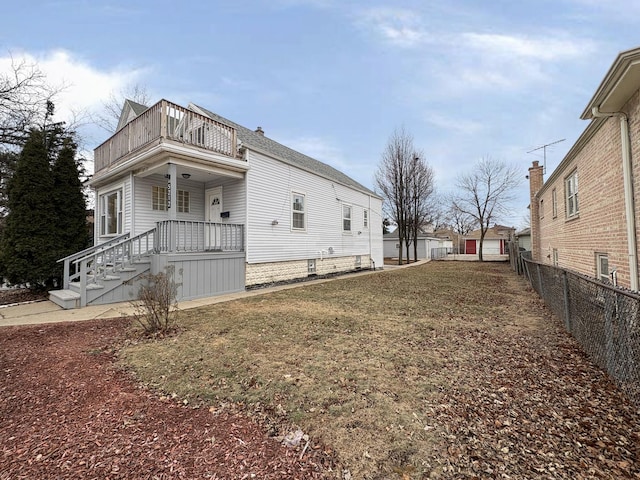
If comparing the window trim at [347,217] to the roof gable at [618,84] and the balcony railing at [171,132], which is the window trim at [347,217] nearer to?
the balcony railing at [171,132]

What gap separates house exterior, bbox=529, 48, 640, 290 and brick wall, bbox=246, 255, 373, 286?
872 cm

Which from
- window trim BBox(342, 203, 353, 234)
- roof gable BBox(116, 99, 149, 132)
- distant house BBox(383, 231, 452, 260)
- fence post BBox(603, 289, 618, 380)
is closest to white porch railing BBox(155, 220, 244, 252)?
roof gable BBox(116, 99, 149, 132)

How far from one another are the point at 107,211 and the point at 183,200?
9.28ft

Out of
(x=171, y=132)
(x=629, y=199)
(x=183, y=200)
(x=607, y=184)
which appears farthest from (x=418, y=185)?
(x=629, y=199)

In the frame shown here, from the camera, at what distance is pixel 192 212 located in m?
11.0

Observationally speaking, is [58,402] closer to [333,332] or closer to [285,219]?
[333,332]

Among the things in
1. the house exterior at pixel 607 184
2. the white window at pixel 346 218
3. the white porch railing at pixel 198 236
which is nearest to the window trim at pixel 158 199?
the white porch railing at pixel 198 236

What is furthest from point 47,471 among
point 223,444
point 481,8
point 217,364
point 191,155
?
point 481,8

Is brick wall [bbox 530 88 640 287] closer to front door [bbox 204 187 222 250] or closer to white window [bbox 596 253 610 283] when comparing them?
white window [bbox 596 253 610 283]

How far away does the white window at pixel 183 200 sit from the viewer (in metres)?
10.7

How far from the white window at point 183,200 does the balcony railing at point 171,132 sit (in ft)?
6.74

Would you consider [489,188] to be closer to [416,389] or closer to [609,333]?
[609,333]

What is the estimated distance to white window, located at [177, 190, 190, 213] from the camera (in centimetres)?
1074

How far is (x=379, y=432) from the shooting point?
2.37m
